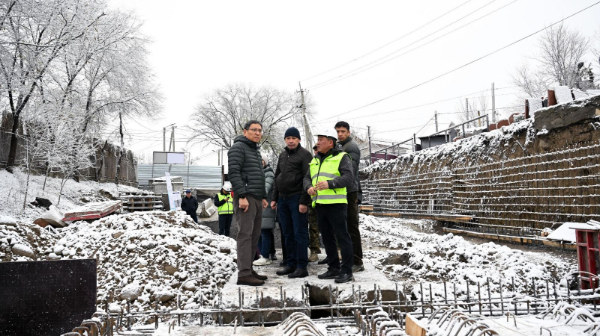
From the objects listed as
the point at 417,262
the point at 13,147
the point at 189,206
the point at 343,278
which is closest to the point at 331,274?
the point at 343,278

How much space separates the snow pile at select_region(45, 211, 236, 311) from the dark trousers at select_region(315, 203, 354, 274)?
5.71ft

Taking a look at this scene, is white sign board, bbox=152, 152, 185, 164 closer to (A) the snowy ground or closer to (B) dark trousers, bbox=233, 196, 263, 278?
(A) the snowy ground

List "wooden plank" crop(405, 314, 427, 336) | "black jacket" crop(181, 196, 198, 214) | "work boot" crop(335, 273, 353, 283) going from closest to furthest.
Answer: "wooden plank" crop(405, 314, 427, 336) → "work boot" crop(335, 273, 353, 283) → "black jacket" crop(181, 196, 198, 214)

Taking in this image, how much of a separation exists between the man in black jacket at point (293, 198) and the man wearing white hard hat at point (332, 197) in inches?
14.7

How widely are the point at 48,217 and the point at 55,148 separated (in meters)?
5.33

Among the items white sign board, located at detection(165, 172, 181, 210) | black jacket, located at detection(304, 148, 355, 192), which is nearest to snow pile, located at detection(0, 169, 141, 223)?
white sign board, located at detection(165, 172, 181, 210)

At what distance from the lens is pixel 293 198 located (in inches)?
210

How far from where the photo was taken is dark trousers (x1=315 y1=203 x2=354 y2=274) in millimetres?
4543

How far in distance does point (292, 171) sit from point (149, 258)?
2.86 metres

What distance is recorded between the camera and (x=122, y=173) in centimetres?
2489

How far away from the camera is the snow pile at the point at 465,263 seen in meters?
6.04

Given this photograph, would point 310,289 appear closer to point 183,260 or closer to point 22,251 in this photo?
point 183,260

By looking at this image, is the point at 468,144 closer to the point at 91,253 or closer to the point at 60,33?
the point at 91,253

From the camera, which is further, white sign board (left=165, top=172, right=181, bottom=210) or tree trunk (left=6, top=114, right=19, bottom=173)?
white sign board (left=165, top=172, right=181, bottom=210)
